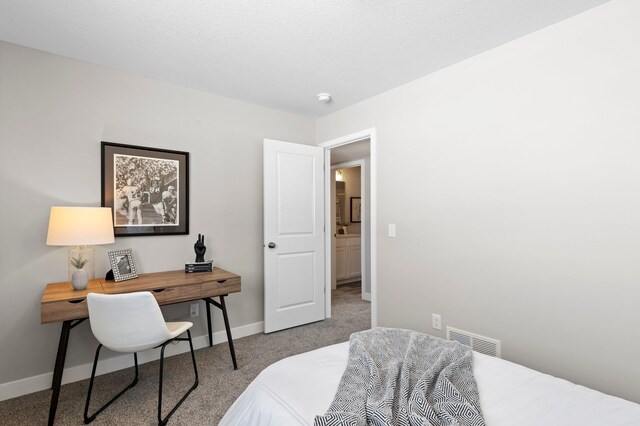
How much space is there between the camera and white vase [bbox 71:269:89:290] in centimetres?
222

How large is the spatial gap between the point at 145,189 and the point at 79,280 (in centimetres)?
92

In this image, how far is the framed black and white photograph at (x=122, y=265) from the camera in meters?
2.51

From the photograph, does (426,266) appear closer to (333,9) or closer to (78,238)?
(333,9)

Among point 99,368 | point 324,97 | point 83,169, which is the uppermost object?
point 324,97

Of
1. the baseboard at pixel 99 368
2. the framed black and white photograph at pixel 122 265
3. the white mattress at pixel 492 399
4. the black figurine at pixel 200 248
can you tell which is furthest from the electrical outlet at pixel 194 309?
the white mattress at pixel 492 399

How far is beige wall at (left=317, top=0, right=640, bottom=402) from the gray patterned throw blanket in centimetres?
94

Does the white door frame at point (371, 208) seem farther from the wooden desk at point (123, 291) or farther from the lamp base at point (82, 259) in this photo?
the lamp base at point (82, 259)

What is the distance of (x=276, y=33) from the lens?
2152mm

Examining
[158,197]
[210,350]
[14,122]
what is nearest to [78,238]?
[158,197]

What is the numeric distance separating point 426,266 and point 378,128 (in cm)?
141

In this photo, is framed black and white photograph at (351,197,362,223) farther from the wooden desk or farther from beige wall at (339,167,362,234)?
the wooden desk

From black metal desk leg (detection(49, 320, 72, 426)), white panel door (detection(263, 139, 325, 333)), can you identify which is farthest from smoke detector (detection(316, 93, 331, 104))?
black metal desk leg (detection(49, 320, 72, 426))

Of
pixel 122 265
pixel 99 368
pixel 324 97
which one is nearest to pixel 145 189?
pixel 122 265

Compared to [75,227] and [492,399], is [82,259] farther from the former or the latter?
[492,399]
